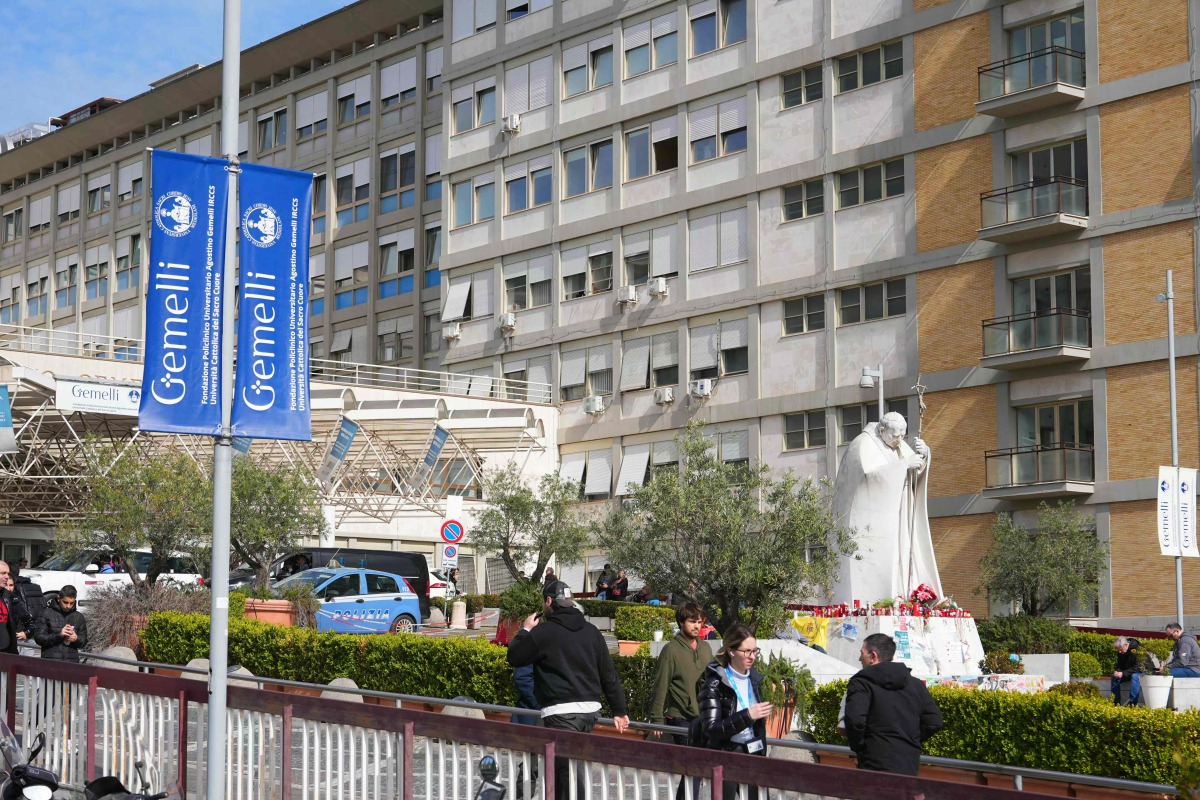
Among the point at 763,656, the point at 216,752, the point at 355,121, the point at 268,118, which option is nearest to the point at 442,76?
the point at 355,121

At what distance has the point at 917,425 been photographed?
40.9 meters

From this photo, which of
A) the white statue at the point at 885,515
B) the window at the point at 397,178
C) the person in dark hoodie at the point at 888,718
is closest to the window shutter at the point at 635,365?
the window at the point at 397,178

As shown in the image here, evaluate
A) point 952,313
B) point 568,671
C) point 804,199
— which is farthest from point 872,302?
point 568,671

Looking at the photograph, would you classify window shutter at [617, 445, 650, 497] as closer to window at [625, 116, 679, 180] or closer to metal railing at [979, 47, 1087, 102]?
window at [625, 116, 679, 180]

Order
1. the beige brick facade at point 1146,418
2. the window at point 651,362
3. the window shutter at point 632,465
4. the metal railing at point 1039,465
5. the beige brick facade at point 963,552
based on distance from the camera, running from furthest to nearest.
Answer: the window shutter at point 632,465 → the window at point 651,362 → the beige brick facade at point 963,552 → the metal railing at point 1039,465 → the beige brick facade at point 1146,418

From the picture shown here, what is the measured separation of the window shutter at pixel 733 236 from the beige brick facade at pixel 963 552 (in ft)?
34.1

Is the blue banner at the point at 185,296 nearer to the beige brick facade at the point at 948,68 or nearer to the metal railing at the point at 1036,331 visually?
the metal railing at the point at 1036,331

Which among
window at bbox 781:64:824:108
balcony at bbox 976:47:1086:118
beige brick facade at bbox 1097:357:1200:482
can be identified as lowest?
beige brick facade at bbox 1097:357:1200:482

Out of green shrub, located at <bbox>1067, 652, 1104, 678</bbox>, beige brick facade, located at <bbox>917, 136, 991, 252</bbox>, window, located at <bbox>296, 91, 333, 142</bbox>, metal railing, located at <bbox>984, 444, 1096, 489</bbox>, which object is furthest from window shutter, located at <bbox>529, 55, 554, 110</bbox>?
green shrub, located at <bbox>1067, 652, 1104, 678</bbox>

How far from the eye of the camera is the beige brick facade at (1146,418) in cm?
3641

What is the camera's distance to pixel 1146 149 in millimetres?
37344

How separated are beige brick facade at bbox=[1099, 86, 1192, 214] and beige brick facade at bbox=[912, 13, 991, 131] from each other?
397 centimetres

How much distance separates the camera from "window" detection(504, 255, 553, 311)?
169ft

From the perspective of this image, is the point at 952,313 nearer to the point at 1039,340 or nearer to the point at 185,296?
the point at 1039,340
